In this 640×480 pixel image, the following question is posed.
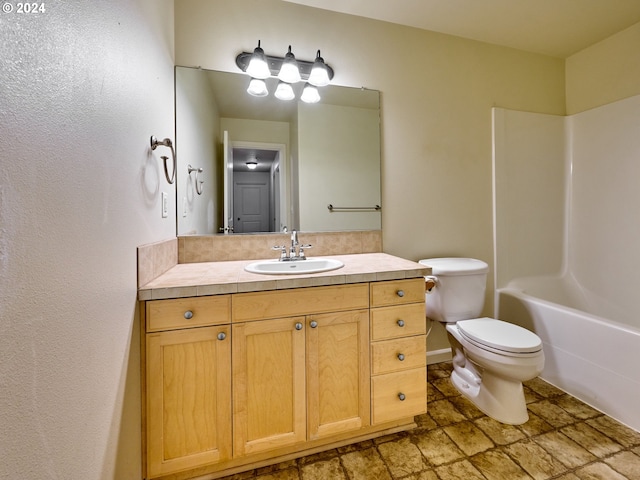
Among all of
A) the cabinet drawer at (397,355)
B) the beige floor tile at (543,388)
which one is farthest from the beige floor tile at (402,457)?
the beige floor tile at (543,388)

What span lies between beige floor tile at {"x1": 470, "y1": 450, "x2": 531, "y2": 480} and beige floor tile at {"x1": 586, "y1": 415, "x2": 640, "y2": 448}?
59cm

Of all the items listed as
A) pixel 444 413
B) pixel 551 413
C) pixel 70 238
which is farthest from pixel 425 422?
pixel 70 238

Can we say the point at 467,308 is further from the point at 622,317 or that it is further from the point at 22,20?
the point at 22,20

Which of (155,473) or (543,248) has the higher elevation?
(543,248)

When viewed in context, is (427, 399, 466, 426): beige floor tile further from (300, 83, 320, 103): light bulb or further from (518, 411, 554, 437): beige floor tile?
(300, 83, 320, 103): light bulb

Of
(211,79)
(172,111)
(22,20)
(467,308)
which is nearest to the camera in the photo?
(22,20)

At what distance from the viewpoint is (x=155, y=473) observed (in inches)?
40.6

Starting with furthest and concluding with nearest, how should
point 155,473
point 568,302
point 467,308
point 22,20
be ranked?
1. point 568,302
2. point 467,308
3. point 155,473
4. point 22,20

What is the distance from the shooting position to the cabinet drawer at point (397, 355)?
128 cm

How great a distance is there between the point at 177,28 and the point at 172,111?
486 mm

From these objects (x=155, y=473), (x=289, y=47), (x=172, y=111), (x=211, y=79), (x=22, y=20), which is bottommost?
(x=155, y=473)

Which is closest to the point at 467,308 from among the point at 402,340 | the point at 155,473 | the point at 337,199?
the point at 402,340

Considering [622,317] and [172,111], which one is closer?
[172,111]

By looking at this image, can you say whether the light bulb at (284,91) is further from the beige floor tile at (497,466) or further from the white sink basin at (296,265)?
the beige floor tile at (497,466)
